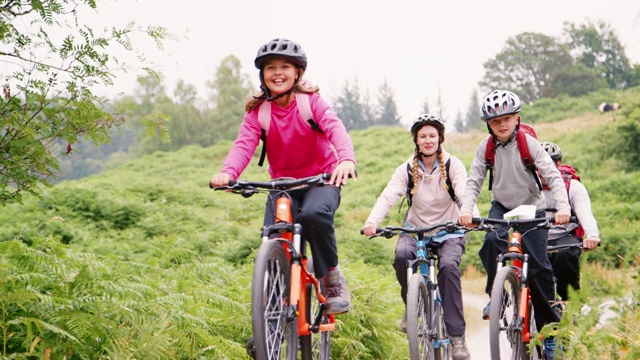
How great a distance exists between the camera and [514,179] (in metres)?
6.96

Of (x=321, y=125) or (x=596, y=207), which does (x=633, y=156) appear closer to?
(x=596, y=207)

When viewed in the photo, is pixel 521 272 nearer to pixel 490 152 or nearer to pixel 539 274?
pixel 539 274

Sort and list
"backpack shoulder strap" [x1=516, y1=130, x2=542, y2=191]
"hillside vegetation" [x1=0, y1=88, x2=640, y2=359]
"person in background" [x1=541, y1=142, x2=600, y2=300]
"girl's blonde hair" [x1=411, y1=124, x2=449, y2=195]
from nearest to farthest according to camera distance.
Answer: "hillside vegetation" [x1=0, y1=88, x2=640, y2=359], "backpack shoulder strap" [x1=516, y1=130, x2=542, y2=191], "girl's blonde hair" [x1=411, y1=124, x2=449, y2=195], "person in background" [x1=541, y1=142, x2=600, y2=300]

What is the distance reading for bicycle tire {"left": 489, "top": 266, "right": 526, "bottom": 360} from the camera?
6250mm

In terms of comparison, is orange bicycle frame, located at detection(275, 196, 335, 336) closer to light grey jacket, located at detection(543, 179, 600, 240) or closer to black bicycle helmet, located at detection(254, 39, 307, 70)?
black bicycle helmet, located at detection(254, 39, 307, 70)

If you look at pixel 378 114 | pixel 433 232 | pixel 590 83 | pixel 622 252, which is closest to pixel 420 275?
pixel 433 232

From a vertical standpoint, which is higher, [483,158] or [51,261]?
[483,158]

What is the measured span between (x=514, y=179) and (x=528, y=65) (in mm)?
78338

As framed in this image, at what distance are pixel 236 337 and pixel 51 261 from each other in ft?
5.98

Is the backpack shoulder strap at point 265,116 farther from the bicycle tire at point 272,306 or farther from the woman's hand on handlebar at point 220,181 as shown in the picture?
the bicycle tire at point 272,306

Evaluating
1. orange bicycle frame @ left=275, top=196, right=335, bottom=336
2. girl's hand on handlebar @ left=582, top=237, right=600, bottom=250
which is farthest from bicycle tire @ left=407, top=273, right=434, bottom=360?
girl's hand on handlebar @ left=582, top=237, right=600, bottom=250

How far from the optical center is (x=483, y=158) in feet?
23.2

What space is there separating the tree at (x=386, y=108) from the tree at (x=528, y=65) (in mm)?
34704

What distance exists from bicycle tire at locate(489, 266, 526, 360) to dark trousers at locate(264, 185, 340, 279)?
1.55 metres
